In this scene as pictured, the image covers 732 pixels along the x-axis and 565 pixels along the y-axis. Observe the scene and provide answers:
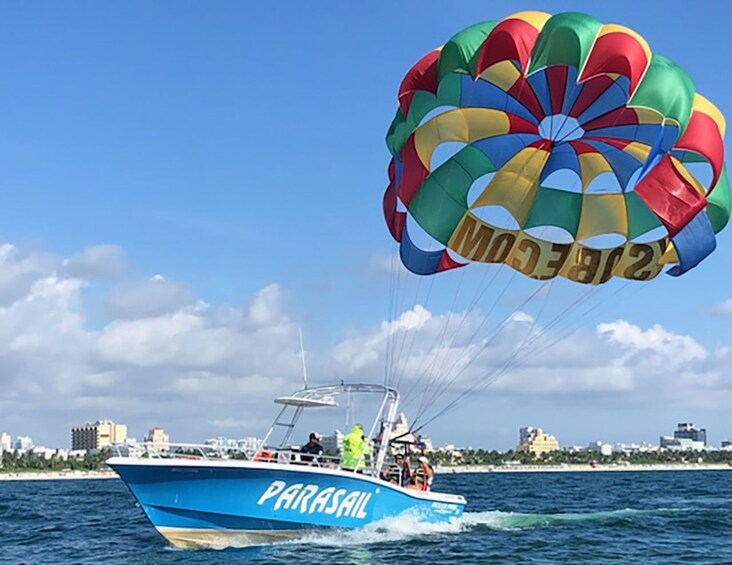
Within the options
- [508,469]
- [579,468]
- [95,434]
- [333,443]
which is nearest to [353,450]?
[333,443]

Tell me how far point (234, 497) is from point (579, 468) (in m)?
130

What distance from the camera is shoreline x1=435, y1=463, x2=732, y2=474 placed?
12950 centimetres

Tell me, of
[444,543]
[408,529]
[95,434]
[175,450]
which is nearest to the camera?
[175,450]

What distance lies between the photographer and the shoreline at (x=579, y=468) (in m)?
130

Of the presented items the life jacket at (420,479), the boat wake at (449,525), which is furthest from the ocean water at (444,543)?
the life jacket at (420,479)

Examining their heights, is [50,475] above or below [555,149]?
below

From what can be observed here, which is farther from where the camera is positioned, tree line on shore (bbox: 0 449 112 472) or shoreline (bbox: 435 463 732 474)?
shoreline (bbox: 435 463 732 474)

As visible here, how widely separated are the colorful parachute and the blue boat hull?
177 inches

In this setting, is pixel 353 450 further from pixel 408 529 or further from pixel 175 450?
pixel 175 450

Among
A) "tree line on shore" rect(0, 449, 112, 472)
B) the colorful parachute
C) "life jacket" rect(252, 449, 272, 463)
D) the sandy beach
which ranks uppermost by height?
the colorful parachute

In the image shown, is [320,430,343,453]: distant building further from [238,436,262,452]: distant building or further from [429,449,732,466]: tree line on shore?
[429,449,732,466]: tree line on shore

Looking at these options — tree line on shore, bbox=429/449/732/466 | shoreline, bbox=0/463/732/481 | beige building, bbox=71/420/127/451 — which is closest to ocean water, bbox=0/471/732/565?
shoreline, bbox=0/463/732/481

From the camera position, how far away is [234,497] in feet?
46.4

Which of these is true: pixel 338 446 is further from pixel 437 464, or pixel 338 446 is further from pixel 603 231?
pixel 437 464
